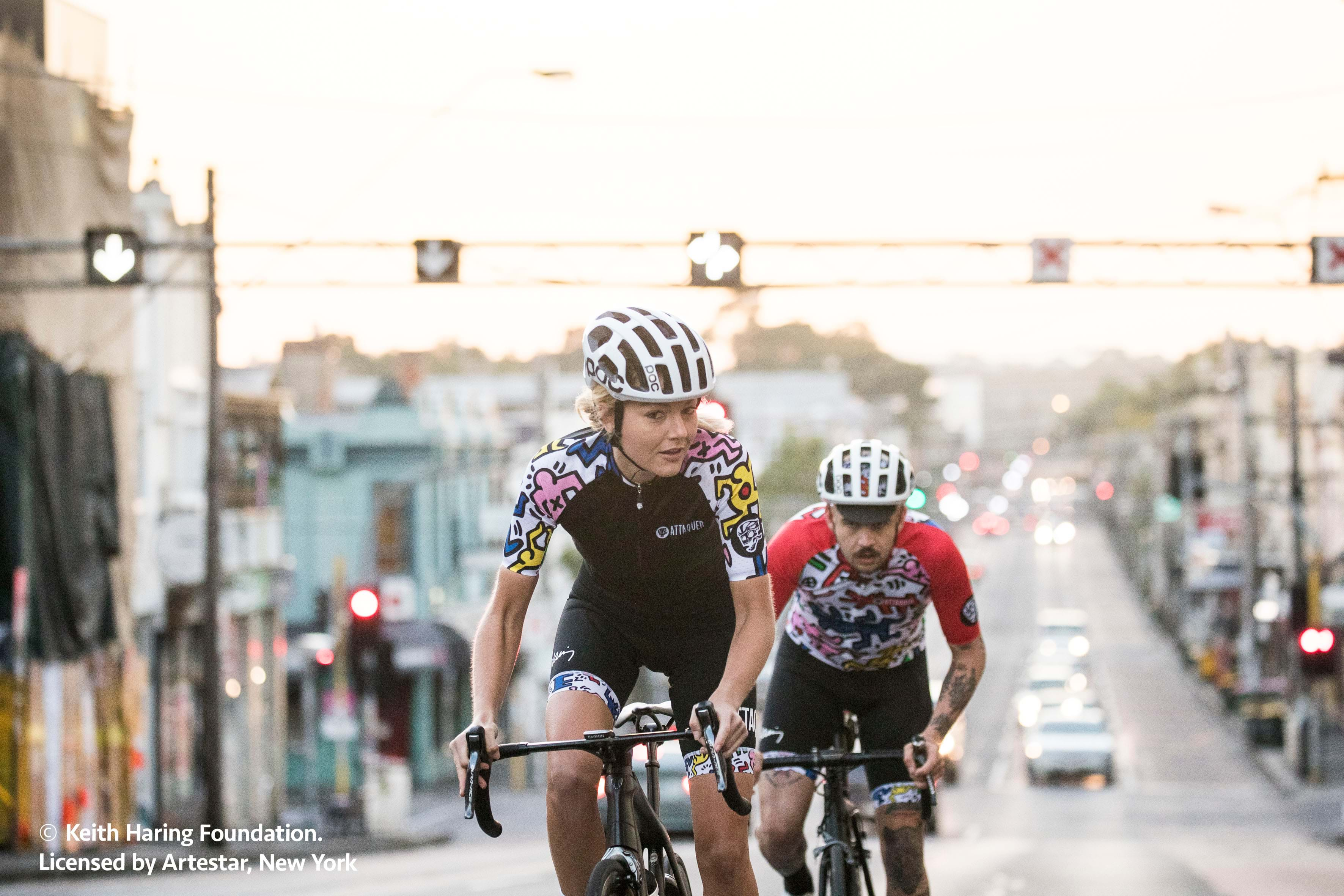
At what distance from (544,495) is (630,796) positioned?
997 mm

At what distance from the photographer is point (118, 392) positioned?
28.4 meters

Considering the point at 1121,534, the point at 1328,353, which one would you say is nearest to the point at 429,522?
the point at 1328,353

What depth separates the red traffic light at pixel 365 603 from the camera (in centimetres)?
2638

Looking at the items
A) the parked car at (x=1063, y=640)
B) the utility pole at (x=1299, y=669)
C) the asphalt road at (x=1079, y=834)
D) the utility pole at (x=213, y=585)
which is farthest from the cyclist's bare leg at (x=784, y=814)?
the parked car at (x=1063, y=640)

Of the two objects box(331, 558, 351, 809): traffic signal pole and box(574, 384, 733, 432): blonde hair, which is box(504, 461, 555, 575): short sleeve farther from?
box(331, 558, 351, 809): traffic signal pole

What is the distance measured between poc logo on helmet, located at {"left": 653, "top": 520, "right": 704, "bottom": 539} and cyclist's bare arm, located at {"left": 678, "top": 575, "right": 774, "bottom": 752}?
22cm

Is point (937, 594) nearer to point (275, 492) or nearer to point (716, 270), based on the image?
point (716, 270)

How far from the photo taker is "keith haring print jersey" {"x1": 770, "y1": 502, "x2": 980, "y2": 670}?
6688 mm

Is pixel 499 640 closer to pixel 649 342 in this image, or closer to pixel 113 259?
pixel 649 342

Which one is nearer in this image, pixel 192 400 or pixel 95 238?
pixel 95 238

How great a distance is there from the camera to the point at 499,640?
17.8ft

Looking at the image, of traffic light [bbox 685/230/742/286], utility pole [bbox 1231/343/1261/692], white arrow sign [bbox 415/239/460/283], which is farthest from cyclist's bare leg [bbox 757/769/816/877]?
utility pole [bbox 1231/343/1261/692]

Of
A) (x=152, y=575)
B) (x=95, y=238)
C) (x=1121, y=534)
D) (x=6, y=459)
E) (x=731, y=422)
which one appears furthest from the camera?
(x=1121, y=534)

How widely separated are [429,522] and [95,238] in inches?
1204
